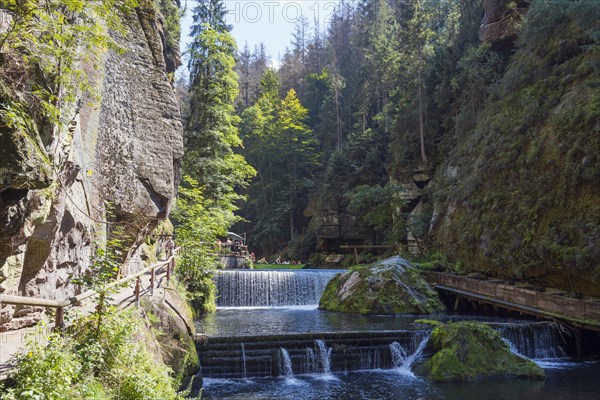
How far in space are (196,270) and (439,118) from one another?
21157 mm

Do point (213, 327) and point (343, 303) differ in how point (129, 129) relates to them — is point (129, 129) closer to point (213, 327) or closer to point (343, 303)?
point (213, 327)

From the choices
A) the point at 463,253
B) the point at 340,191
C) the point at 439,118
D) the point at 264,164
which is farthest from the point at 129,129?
the point at 264,164

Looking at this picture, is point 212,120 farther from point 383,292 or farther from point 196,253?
point 383,292

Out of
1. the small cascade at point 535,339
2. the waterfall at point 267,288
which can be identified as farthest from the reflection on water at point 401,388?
the waterfall at point 267,288

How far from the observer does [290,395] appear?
975 cm

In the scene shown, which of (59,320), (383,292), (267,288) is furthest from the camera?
(267,288)

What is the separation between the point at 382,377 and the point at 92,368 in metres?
7.32

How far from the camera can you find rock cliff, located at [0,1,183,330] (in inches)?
218

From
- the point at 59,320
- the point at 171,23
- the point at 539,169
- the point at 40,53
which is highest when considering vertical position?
the point at 171,23

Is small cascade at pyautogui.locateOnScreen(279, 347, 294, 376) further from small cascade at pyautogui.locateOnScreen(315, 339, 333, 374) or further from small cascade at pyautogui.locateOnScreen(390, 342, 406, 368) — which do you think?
small cascade at pyautogui.locateOnScreen(390, 342, 406, 368)

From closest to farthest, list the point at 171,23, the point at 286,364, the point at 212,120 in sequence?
the point at 286,364
the point at 212,120
the point at 171,23

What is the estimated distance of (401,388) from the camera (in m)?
10.2

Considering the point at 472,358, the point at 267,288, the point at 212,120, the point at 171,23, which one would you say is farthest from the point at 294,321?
the point at 171,23

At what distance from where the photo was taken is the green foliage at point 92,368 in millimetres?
5047
